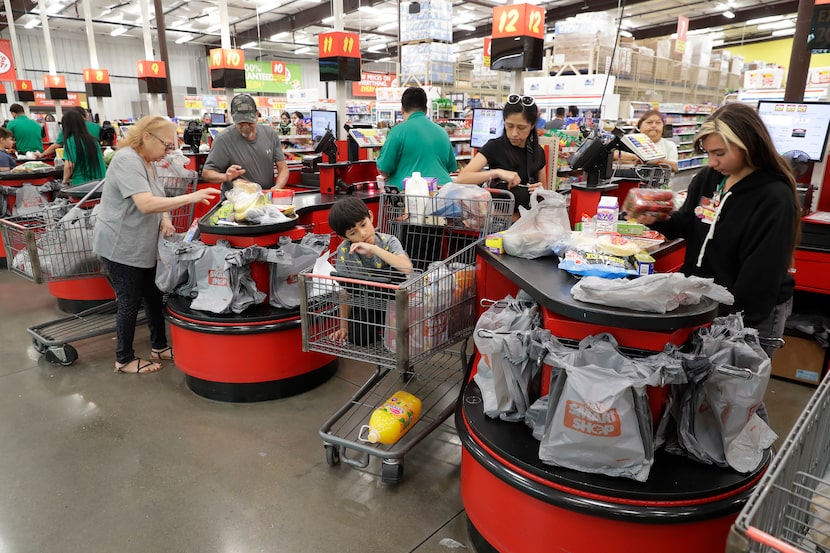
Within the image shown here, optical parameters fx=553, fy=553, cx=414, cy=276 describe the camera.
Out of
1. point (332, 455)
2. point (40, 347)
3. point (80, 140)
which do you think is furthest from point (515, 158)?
point (80, 140)

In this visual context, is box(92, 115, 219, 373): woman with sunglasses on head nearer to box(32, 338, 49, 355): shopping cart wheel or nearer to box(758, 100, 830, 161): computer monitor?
box(32, 338, 49, 355): shopping cart wheel

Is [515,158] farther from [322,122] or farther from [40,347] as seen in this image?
[322,122]

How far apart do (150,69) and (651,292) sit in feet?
37.6

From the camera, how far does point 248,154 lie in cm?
457

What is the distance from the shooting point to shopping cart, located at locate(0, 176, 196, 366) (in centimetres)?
375

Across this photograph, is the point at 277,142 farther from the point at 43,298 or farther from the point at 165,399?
the point at 43,298

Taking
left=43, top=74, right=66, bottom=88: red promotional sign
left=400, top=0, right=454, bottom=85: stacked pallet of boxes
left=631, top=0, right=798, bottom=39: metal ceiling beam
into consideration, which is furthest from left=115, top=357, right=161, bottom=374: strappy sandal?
left=631, top=0, right=798, bottom=39: metal ceiling beam

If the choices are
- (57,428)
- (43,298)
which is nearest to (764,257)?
(57,428)

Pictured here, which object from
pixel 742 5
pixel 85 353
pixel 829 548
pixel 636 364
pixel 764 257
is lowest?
pixel 85 353

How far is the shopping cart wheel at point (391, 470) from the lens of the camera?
2.67 meters

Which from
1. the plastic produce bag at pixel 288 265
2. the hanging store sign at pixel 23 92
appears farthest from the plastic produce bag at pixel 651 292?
the hanging store sign at pixel 23 92

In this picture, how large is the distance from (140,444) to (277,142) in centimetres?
274

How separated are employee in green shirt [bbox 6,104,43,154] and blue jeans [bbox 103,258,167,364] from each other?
739 centimetres

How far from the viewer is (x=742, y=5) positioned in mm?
17984
